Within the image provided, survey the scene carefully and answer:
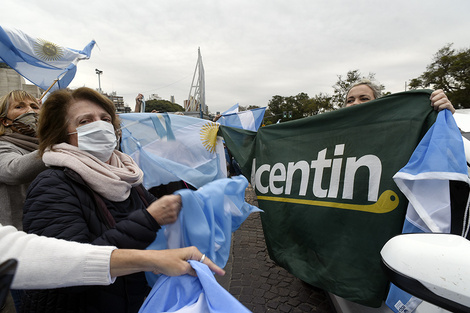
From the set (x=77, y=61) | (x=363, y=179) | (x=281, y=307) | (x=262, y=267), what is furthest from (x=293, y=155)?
(x=77, y=61)

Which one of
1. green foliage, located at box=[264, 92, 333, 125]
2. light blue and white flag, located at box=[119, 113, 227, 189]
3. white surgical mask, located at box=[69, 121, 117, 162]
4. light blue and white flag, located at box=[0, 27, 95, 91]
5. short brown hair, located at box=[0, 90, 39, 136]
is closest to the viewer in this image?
white surgical mask, located at box=[69, 121, 117, 162]

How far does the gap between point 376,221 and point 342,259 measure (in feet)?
1.45

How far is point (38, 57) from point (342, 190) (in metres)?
4.06

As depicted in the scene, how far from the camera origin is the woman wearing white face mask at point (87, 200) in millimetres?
958

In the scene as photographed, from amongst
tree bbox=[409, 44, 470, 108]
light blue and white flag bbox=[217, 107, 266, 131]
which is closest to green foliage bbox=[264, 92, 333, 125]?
tree bbox=[409, 44, 470, 108]

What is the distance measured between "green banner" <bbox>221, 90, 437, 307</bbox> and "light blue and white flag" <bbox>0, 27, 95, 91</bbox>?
325 cm

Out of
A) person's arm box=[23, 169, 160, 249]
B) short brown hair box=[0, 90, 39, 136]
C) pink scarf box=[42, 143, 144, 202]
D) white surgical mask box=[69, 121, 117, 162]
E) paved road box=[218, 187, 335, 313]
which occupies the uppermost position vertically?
short brown hair box=[0, 90, 39, 136]

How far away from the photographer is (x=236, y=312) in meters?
0.79

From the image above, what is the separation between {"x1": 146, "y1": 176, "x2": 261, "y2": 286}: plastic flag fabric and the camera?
1.04 meters

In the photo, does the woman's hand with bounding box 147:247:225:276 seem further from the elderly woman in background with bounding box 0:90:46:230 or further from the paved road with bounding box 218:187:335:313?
the paved road with bounding box 218:187:335:313

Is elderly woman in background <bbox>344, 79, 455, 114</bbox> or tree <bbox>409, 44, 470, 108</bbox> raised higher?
tree <bbox>409, 44, 470, 108</bbox>

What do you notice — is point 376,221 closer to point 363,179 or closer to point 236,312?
point 363,179

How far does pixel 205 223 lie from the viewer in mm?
1064

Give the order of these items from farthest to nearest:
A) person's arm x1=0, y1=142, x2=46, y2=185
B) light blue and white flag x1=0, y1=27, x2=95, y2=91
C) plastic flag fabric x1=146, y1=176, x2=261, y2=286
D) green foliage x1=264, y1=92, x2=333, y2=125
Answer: green foliage x1=264, y1=92, x2=333, y2=125
light blue and white flag x1=0, y1=27, x2=95, y2=91
person's arm x1=0, y1=142, x2=46, y2=185
plastic flag fabric x1=146, y1=176, x2=261, y2=286
